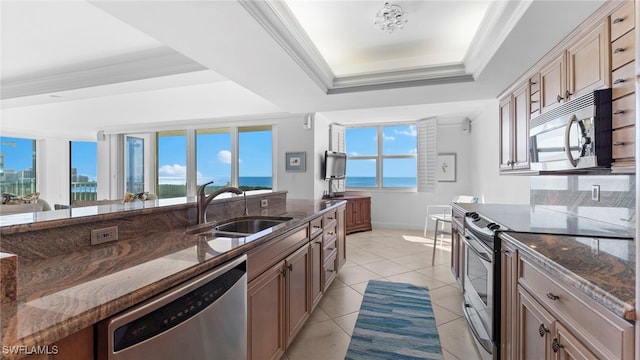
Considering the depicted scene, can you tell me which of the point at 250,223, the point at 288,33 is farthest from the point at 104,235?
the point at 288,33

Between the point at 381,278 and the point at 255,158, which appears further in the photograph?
the point at 255,158

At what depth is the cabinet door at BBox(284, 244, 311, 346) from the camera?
1735 millimetres

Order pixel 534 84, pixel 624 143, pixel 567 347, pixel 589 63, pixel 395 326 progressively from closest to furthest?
pixel 567 347 → pixel 624 143 → pixel 589 63 → pixel 395 326 → pixel 534 84

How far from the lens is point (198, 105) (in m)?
4.74

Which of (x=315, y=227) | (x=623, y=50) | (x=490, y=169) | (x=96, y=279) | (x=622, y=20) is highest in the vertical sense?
(x=622, y=20)

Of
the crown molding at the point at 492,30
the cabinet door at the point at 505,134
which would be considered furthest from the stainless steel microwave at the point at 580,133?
the cabinet door at the point at 505,134

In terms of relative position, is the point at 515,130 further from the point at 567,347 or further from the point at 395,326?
the point at 567,347

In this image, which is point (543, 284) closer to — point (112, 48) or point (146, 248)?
point (146, 248)

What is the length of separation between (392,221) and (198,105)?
4665mm

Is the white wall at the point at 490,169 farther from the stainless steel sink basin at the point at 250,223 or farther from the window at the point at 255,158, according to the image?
the window at the point at 255,158

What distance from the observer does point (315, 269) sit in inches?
90.1

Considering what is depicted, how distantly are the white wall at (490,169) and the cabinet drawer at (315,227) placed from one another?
2.44 metres

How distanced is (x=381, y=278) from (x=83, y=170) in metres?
8.20

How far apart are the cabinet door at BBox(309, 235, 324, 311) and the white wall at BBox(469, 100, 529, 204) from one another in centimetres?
249
